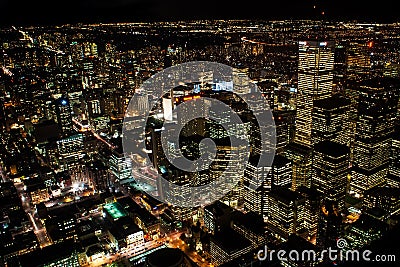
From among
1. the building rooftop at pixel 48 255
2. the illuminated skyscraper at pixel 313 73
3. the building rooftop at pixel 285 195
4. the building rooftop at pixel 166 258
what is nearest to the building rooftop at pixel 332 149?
the building rooftop at pixel 285 195

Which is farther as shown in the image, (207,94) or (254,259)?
(207,94)

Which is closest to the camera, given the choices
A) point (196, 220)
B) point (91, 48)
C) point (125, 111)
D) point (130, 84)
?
point (196, 220)

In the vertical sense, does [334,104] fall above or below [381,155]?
above

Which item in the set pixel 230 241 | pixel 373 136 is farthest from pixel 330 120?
pixel 230 241

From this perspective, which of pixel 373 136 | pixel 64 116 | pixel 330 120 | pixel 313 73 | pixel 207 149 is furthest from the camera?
pixel 64 116

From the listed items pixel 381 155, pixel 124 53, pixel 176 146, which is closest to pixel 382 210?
pixel 381 155

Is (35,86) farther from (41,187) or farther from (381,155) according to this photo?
(381,155)

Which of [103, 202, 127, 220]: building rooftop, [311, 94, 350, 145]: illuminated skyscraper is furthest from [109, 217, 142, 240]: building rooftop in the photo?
[311, 94, 350, 145]: illuminated skyscraper

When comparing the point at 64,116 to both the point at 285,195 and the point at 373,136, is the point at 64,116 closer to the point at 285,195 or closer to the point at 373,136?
the point at 285,195
